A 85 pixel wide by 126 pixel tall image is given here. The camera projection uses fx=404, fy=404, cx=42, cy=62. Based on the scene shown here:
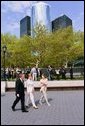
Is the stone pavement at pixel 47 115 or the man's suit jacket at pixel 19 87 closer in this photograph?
the stone pavement at pixel 47 115

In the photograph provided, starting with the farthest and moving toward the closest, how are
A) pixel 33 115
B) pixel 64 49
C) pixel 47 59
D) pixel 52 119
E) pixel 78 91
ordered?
1. pixel 64 49
2. pixel 47 59
3. pixel 78 91
4. pixel 33 115
5. pixel 52 119

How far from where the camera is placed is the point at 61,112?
15.3m

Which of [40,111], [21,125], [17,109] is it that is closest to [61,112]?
[40,111]

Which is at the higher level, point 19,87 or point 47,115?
point 19,87

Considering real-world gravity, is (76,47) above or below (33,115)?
above

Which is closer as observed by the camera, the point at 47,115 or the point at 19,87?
the point at 47,115

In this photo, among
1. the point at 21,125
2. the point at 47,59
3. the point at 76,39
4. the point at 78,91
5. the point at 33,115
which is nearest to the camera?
the point at 21,125

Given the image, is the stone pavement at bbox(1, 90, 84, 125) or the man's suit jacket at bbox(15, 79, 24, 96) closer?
the stone pavement at bbox(1, 90, 84, 125)

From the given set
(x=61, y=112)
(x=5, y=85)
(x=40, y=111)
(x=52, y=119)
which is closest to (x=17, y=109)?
(x=40, y=111)

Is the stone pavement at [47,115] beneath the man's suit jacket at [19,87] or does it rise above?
beneath

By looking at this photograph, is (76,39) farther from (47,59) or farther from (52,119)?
(52,119)

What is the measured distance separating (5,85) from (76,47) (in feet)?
91.1

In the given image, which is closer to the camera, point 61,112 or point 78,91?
point 61,112

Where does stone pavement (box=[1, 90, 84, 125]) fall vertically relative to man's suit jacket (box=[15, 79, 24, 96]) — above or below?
below
